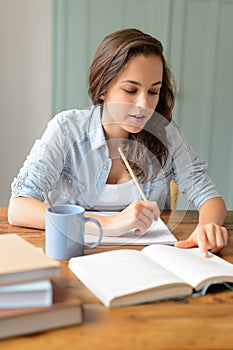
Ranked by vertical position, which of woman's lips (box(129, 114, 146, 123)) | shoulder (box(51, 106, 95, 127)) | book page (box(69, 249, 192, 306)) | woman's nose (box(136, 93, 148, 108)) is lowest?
book page (box(69, 249, 192, 306))

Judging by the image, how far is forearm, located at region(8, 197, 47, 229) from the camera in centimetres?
124

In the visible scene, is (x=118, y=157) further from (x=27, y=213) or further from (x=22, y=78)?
(x=22, y=78)

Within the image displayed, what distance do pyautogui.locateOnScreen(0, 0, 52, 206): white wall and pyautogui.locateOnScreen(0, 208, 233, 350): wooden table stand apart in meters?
2.00

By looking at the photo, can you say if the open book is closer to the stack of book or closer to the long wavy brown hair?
the stack of book

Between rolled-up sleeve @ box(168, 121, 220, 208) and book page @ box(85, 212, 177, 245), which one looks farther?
rolled-up sleeve @ box(168, 121, 220, 208)

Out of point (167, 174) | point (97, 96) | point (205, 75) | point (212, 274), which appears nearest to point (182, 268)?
point (212, 274)

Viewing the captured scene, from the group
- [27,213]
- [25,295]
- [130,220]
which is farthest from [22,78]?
[25,295]

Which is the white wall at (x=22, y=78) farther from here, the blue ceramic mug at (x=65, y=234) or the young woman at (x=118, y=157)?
the blue ceramic mug at (x=65, y=234)

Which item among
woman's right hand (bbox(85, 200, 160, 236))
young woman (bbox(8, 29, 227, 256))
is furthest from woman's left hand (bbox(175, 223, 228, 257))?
woman's right hand (bbox(85, 200, 160, 236))

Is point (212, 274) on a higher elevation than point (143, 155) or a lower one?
lower

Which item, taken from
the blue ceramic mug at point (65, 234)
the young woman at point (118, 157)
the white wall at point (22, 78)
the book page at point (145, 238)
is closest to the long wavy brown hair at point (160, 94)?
the young woman at point (118, 157)

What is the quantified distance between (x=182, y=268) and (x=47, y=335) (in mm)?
332

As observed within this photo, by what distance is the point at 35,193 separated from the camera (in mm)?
1312

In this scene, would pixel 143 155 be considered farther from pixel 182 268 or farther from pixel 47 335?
pixel 47 335
